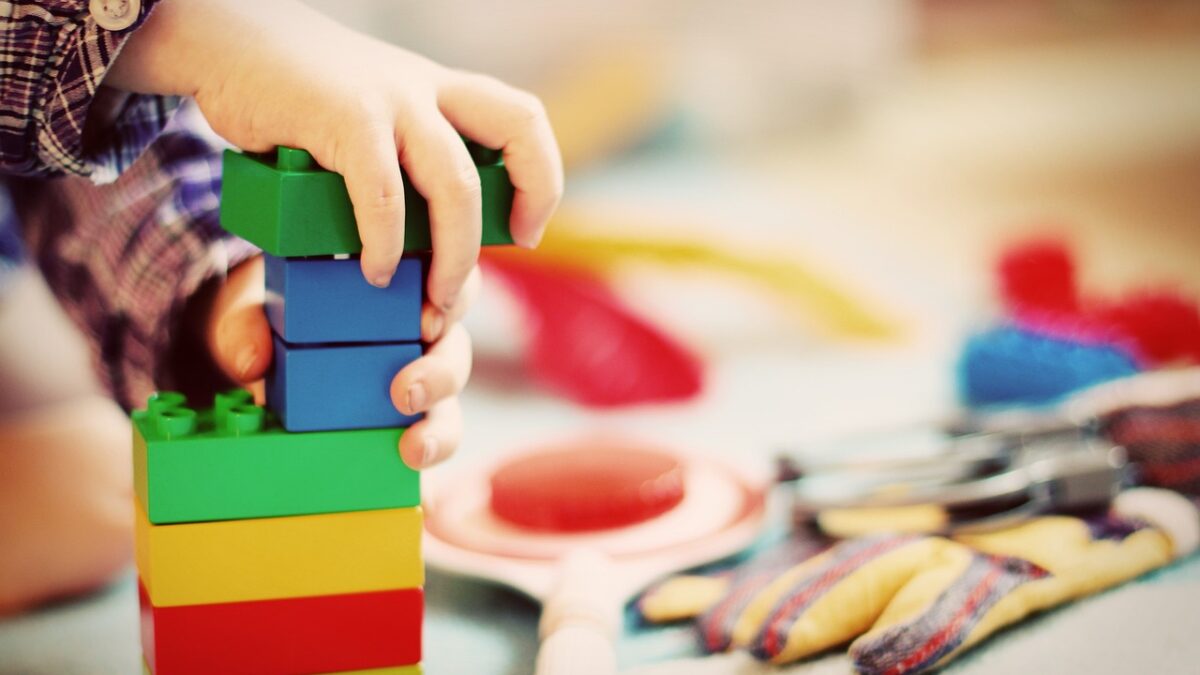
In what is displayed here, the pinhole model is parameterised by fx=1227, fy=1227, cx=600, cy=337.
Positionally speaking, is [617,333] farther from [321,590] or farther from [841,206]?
[841,206]

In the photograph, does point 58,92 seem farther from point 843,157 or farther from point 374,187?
point 843,157

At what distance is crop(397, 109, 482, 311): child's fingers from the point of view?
483 mm

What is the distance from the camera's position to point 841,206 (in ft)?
5.94

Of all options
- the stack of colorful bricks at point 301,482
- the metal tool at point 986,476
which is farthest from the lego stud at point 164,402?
the metal tool at point 986,476

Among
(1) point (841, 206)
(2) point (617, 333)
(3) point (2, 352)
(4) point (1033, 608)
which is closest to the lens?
(4) point (1033, 608)

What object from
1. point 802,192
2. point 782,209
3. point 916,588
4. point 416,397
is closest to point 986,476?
point 916,588

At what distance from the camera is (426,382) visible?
0.50 m

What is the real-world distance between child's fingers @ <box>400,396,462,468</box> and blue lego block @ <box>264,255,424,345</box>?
0.04m

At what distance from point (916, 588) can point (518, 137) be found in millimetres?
280

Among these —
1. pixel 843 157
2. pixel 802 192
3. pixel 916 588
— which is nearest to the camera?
pixel 916 588

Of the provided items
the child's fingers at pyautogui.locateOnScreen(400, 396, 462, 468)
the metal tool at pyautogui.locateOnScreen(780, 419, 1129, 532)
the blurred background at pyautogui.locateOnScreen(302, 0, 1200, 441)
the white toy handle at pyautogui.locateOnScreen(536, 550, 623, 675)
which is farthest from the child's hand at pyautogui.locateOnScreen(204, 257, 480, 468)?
the blurred background at pyautogui.locateOnScreen(302, 0, 1200, 441)

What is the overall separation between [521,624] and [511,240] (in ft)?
0.75

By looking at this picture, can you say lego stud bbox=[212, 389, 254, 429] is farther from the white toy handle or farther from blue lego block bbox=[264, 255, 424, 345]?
the white toy handle

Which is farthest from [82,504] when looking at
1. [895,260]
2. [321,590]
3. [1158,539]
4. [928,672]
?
[895,260]
